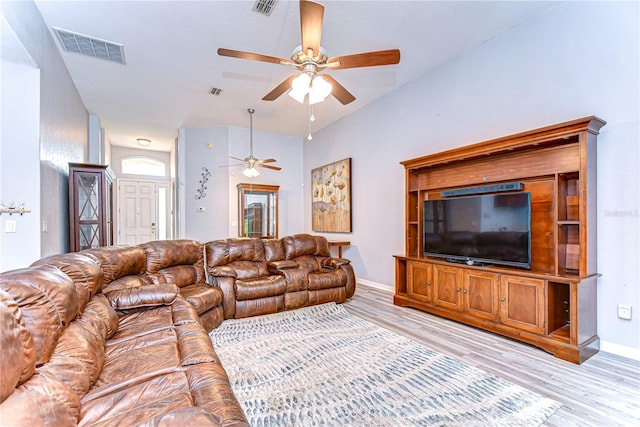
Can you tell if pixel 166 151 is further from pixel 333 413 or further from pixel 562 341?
pixel 562 341

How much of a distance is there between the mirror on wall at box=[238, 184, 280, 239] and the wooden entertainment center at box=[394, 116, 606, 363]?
151 inches

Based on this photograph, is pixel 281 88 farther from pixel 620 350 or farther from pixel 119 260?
pixel 620 350

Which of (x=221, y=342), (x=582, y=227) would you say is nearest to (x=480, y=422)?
(x=582, y=227)

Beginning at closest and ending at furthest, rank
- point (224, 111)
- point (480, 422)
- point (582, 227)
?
point (480, 422), point (582, 227), point (224, 111)

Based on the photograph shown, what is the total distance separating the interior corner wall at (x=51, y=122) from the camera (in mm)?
2664

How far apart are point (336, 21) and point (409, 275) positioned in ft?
10.3

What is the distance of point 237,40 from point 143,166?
6.55 m

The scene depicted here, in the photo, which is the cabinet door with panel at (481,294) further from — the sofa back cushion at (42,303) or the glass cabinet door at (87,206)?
the glass cabinet door at (87,206)

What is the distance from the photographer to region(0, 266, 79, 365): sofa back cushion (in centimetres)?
121

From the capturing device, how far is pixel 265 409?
73.9 inches

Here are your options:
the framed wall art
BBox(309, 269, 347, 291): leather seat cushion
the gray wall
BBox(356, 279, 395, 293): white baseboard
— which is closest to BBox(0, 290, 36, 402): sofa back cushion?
BBox(309, 269, 347, 291): leather seat cushion

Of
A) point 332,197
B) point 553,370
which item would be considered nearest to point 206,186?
point 332,197

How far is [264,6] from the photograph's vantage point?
2.88 meters

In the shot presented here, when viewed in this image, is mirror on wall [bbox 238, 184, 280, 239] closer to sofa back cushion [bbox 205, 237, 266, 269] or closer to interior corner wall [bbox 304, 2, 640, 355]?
sofa back cushion [bbox 205, 237, 266, 269]
